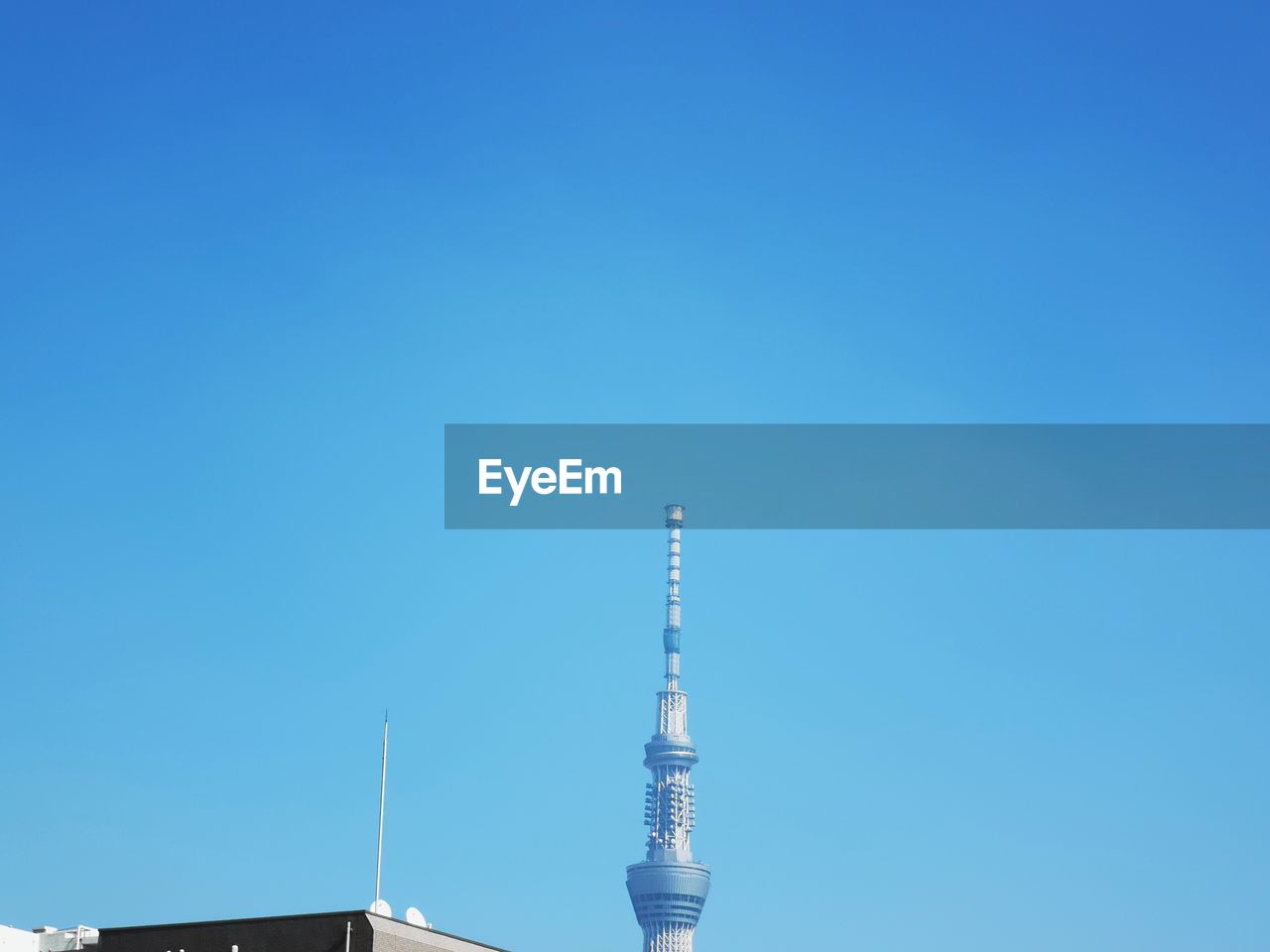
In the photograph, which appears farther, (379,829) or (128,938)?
(379,829)

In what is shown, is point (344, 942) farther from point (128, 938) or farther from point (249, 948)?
point (128, 938)

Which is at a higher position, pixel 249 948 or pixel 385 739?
pixel 385 739

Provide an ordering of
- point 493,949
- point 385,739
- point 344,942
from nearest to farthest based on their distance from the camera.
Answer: point 344,942
point 493,949
point 385,739

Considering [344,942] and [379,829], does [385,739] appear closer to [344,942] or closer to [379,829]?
[379,829]

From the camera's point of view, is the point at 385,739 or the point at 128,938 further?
the point at 385,739

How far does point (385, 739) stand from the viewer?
240ft

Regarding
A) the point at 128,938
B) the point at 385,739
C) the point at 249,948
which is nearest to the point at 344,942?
the point at 249,948

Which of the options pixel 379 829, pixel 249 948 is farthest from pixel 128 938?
pixel 379 829

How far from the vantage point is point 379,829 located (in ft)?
233

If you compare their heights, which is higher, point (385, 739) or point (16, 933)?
point (385, 739)

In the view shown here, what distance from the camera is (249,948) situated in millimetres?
62031

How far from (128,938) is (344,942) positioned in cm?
807

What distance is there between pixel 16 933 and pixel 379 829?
1375cm

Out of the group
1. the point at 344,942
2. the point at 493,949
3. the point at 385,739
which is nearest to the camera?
the point at 344,942
